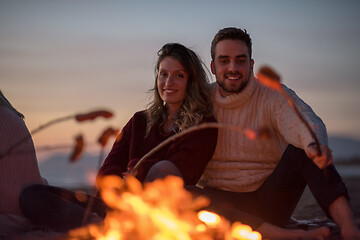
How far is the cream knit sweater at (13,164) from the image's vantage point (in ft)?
9.85

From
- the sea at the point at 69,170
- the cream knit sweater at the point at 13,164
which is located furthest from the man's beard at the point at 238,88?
the sea at the point at 69,170

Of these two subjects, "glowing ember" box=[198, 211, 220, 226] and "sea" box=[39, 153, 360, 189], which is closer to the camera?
"glowing ember" box=[198, 211, 220, 226]

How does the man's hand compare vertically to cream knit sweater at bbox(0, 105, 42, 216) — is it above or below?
above

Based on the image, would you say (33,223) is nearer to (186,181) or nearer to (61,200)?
(61,200)

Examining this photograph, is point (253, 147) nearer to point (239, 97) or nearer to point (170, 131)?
point (239, 97)

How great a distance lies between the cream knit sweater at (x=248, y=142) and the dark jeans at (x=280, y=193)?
11 cm

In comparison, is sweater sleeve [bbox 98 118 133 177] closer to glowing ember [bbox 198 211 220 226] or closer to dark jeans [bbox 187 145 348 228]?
dark jeans [bbox 187 145 348 228]

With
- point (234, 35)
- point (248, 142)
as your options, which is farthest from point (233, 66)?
point (248, 142)

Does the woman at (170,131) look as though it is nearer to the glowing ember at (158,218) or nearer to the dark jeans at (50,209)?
the dark jeans at (50,209)

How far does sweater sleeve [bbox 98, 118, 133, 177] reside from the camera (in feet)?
11.8

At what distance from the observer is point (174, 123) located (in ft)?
12.1

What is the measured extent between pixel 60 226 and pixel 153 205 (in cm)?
64

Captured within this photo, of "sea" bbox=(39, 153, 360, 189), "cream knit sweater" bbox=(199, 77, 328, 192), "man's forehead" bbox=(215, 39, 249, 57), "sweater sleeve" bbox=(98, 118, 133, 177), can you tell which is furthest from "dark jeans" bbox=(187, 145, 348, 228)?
"sea" bbox=(39, 153, 360, 189)

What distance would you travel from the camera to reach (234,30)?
3.78 m
